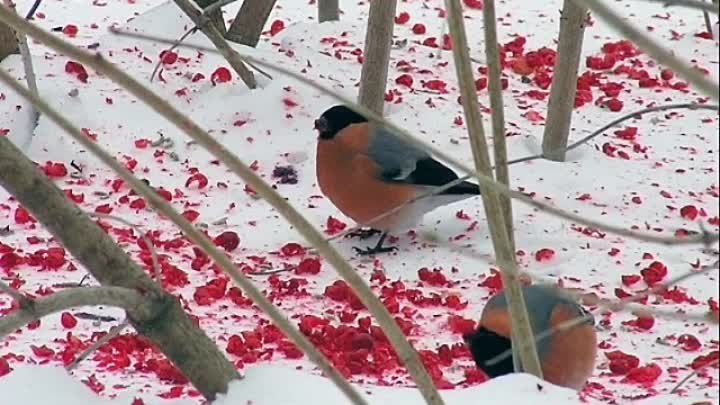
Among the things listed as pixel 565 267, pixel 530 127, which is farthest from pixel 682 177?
pixel 565 267

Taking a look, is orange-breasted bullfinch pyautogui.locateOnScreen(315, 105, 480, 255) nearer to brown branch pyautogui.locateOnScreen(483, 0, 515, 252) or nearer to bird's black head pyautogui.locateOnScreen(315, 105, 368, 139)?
bird's black head pyautogui.locateOnScreen(315, 105, 368, 139)

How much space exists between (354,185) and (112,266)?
207cm

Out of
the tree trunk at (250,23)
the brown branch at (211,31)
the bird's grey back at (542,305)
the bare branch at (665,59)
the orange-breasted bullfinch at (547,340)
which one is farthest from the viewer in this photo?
the tree trunk at (250,23)

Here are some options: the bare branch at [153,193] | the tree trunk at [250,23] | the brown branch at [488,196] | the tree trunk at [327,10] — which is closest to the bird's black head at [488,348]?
the brown branch at [488,196]

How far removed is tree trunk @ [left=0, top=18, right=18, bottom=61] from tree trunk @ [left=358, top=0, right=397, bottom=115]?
1304mm

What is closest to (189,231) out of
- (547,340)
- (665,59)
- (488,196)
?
(665,59)

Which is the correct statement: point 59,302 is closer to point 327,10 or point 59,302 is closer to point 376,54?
point 376,54

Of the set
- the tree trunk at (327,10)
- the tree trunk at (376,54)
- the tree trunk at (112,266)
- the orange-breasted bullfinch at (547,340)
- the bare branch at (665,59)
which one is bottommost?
the bare branch at (665,59)

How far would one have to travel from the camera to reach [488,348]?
260 cm

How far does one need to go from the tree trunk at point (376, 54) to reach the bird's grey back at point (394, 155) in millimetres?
271

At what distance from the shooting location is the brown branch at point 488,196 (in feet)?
5.90

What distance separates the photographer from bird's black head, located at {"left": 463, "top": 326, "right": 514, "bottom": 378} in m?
2.57

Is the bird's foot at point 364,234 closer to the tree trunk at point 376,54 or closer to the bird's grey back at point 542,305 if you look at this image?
the tree trunk at point 376,54

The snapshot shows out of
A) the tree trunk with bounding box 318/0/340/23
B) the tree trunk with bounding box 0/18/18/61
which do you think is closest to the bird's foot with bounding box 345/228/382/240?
the tree trunk with bounding box 0/18/18/61
